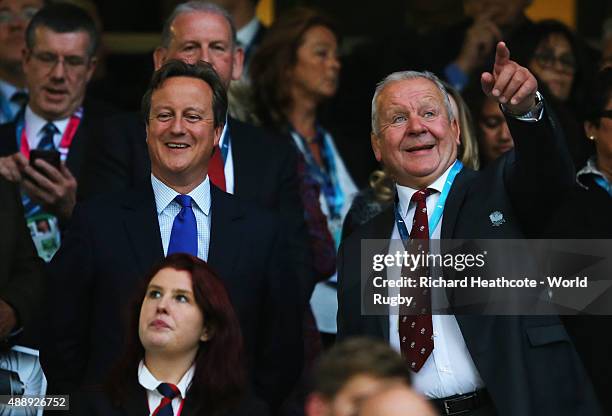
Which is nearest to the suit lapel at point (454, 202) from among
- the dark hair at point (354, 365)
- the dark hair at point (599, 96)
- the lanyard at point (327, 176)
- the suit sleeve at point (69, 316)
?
the dark hair at point (599, 96)

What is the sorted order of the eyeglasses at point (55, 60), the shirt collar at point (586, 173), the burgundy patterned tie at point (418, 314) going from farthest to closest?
the eyeglasses at point (55, 60), the shirt collar at point (586, 173), the burgundy patterned tie at point (418, 314)

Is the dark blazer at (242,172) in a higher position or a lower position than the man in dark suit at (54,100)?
lower

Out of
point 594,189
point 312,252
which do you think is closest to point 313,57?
point 312,252

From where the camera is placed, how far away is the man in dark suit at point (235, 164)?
255 inches

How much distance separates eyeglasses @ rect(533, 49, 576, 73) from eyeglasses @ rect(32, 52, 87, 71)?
2.39 m

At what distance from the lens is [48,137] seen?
7270mm

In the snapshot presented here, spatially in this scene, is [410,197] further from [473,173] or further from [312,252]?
[312,252]

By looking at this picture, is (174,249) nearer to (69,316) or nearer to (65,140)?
(69,316)

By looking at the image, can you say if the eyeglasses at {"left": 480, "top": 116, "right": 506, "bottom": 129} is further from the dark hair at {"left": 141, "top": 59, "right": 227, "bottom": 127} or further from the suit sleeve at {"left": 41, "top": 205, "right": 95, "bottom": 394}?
the suit sleeve at {"left": 41, "top": 205, "right": 95, "bottom": 394}

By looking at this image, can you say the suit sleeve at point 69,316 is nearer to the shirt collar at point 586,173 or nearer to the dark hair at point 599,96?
the shirt collar at point 586,173

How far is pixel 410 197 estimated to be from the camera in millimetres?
5781

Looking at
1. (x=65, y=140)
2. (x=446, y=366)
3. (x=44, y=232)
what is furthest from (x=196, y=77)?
(x=446, y=366)

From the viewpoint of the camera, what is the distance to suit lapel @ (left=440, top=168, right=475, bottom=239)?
5.58 meters

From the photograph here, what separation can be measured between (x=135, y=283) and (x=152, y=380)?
1.86 ft
